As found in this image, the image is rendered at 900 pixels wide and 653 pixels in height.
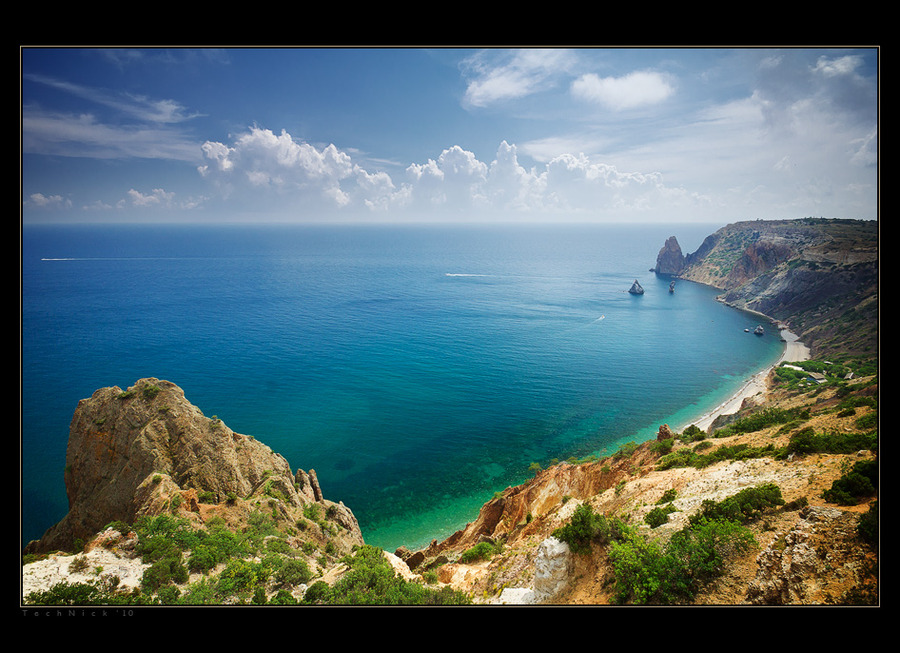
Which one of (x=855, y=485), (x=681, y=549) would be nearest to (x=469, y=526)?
(x=681, y=549)

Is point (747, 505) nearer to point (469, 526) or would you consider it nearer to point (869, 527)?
point (869, 527)

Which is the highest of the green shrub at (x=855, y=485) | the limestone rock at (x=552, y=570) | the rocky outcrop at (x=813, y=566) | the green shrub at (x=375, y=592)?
the green shrub at (x=855, y=485)

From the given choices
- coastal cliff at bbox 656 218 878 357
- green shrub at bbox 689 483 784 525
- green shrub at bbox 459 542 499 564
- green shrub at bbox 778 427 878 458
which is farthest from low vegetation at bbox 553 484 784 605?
coastal cliff at bbox 656 218 878 357

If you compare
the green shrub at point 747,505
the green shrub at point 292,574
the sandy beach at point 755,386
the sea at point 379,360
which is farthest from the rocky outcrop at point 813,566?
the sandy beach at point 755,386

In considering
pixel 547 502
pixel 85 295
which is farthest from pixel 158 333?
pixel 547 502

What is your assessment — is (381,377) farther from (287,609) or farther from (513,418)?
(287,609)

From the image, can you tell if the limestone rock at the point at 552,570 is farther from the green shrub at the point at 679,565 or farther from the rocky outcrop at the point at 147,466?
the rocky outcrop at the point at 147,466
